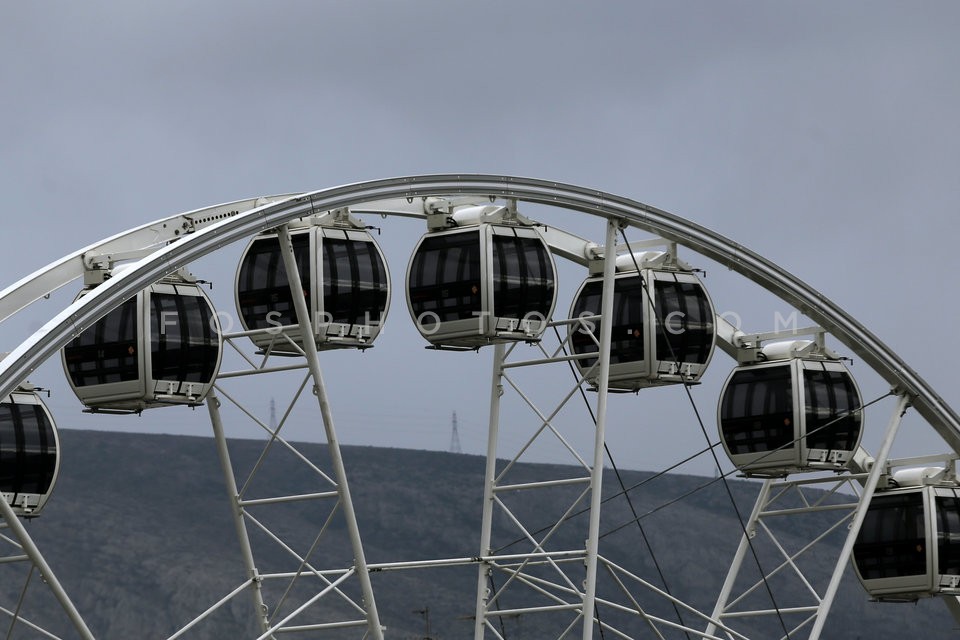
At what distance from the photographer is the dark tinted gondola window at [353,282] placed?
A: 36.4 m

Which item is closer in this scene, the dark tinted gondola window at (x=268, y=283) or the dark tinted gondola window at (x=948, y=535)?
the dark tinted gondola window at (x=268, y=283)

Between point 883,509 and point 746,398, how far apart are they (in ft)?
24.1

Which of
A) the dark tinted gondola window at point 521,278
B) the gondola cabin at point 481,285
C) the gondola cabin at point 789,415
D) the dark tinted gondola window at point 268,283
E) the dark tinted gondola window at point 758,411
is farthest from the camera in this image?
the dark tinted gondola window at point 758,411

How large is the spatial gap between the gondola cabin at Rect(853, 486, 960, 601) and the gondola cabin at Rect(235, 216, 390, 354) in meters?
19.4

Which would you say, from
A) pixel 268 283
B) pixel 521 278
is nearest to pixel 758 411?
pixel 521 278

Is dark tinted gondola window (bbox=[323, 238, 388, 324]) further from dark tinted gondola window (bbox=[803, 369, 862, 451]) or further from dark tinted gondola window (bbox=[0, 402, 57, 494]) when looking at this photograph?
dark tinted gondola window (bbox=[803, 369, 862, 451])

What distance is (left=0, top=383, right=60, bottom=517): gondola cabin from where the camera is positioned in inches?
1517

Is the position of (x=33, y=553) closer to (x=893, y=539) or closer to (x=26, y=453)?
(x=26, y=453)

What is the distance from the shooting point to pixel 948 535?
49031 mm

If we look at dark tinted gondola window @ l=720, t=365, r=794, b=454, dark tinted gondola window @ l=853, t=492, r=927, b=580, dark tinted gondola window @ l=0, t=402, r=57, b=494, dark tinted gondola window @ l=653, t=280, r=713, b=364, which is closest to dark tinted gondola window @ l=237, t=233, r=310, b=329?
dark tinted gondola window @ l=0, t=402, r=57, b=494

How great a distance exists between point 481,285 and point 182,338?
6272 mm

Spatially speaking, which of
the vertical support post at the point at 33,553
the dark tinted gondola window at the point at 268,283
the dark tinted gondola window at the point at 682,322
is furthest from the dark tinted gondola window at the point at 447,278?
the vertical support post at the point at 33,553

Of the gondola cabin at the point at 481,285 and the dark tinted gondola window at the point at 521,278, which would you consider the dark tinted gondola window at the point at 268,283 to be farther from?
the dark tinted gondola window at the point at 521,278

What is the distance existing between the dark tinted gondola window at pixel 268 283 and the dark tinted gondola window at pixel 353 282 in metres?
0.57
